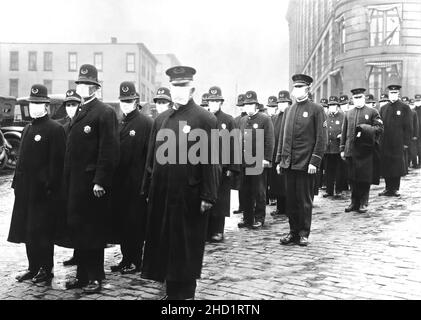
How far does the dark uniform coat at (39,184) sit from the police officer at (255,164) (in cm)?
378

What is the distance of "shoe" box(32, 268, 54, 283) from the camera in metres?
5.35

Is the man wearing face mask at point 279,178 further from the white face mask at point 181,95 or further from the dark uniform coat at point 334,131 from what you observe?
the white face mask at point 181,95

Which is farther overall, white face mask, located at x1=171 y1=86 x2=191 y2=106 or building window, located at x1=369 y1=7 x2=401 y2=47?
building window, located at x1=369 y1=7 x2=401 y2=47

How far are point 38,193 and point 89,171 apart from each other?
0.79 metres

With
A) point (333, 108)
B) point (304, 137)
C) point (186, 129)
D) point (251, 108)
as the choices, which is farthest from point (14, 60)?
point (186, 129)

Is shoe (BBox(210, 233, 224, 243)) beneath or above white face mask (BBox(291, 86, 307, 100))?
beneath

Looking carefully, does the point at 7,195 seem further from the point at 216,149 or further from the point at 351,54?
the point at 351,54

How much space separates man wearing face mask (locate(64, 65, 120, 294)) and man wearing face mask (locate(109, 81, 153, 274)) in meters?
0.59

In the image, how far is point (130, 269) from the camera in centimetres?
577

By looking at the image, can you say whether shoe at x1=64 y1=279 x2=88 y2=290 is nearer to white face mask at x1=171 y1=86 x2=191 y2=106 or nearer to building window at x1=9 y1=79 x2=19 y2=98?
white face mask at x1=171 y1=86 x2=191 y2=106

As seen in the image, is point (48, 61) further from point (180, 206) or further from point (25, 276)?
point (180, 206)

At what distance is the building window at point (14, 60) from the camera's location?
5334cm

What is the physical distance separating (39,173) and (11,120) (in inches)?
601

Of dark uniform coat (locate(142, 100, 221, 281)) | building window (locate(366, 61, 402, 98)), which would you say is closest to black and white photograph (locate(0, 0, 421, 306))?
dark uniform coat (locate(142, 100, 221, 281))
